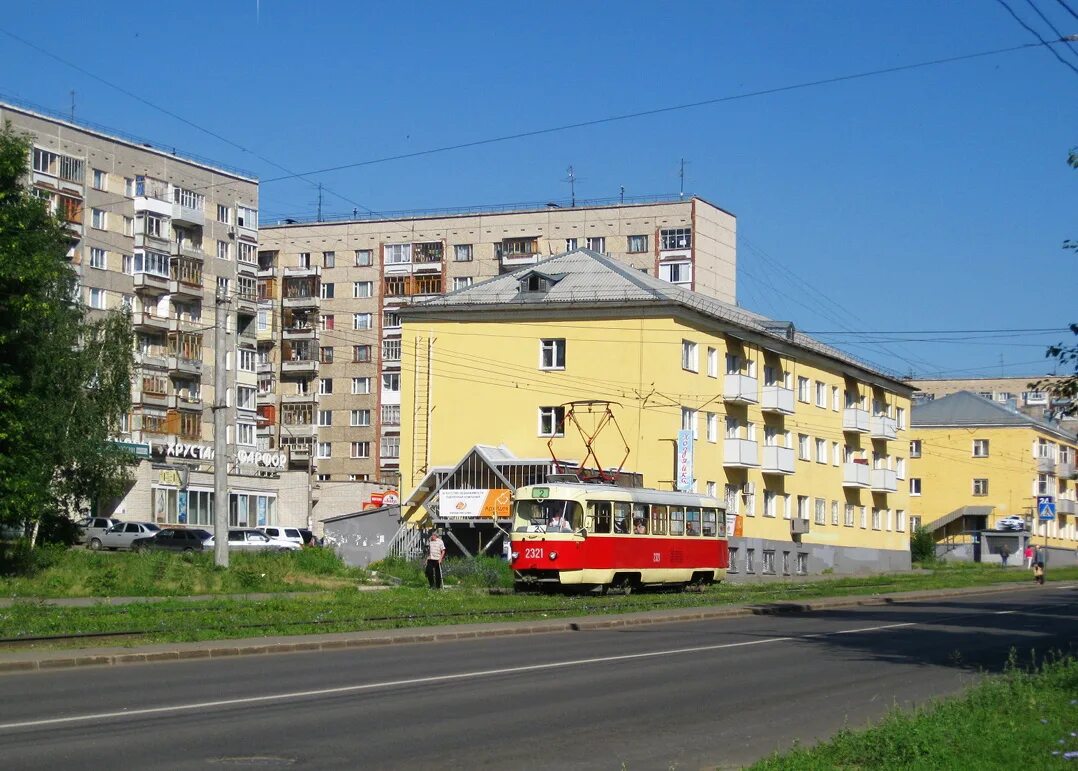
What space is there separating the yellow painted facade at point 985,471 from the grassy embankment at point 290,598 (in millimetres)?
48450

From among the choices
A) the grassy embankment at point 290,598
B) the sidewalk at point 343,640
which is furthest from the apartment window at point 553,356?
the sidewalk at point 343,640

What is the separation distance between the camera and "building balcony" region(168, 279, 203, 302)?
7681cm

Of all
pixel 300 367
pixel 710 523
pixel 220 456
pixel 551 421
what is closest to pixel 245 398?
pixel 300 367

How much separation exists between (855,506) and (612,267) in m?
22.1

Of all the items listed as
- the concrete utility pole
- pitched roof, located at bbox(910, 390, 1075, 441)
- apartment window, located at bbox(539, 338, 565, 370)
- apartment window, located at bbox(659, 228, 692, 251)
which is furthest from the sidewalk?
pitched roof, located at bbox(910, 390, 1075, 441)

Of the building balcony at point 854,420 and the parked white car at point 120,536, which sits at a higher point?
the building balcony at point 854,420

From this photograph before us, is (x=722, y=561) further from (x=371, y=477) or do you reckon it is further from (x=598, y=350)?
(x=371, y=477)

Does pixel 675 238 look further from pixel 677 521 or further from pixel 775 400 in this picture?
pixel 677 521

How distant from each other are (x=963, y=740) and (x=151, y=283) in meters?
69.7

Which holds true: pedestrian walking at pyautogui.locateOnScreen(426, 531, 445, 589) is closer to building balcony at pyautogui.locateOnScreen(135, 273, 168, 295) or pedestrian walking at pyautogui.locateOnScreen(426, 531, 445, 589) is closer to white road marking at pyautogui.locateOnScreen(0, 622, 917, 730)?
white road marking at pyautogui.locateOnScreen(0, 622, 917, 730)

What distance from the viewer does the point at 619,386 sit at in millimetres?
55031

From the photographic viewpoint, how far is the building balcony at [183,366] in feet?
252

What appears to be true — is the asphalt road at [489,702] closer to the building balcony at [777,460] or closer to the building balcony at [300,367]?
the building balcony at [777,460]

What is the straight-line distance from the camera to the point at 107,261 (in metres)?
73.6
